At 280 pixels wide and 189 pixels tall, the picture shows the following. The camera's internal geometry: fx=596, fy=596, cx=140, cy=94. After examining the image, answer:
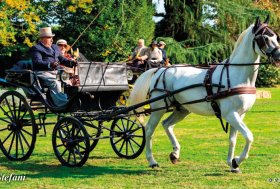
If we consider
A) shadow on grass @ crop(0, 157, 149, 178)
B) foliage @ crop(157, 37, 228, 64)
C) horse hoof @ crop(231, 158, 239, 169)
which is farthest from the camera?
foliage @ crop(157, 37, 228, 64)

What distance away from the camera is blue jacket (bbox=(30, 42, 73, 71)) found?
929 cm

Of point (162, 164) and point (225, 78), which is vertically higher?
point (225, 78)

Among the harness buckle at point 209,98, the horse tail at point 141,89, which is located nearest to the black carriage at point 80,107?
the horse tail at point 141,89

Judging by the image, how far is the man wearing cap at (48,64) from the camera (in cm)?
929

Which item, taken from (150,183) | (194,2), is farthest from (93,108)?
(194,2)

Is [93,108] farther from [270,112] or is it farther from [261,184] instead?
[270,112]

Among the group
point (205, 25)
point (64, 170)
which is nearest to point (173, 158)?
point (64, 170)

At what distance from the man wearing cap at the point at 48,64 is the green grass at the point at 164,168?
1.07 meters

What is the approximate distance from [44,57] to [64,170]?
1.97m

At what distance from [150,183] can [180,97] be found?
5.44 feet

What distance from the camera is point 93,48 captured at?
23938 mm

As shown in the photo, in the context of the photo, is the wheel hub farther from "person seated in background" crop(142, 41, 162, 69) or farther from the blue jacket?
"person seated in background" crop(142, 41, 162, 69)

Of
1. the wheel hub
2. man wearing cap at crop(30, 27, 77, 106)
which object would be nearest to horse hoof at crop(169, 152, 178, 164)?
man wearing cap at crop(30, 27, 77, 106)

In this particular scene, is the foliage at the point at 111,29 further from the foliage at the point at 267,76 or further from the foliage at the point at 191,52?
the foliage at the point at 267,76
